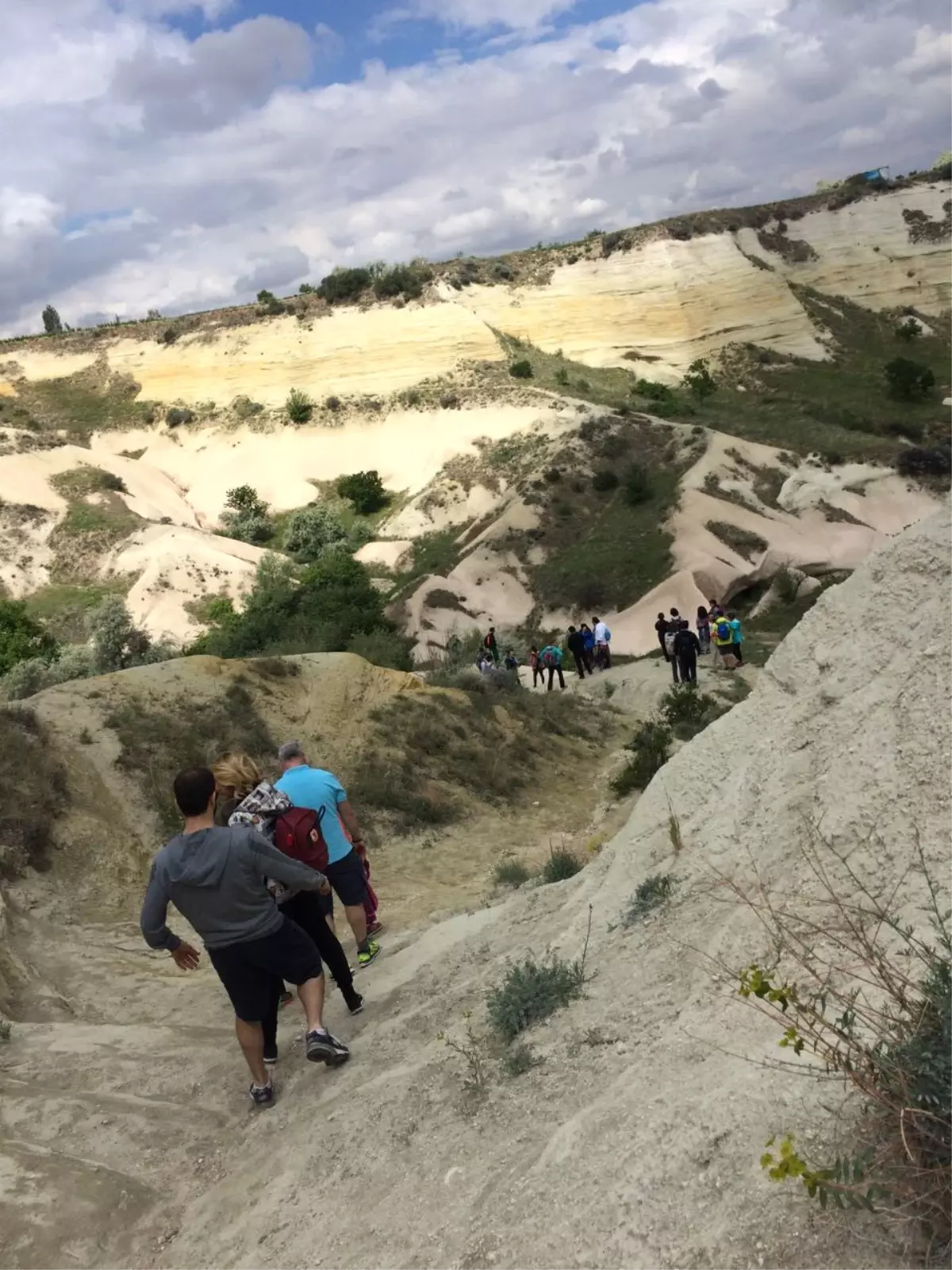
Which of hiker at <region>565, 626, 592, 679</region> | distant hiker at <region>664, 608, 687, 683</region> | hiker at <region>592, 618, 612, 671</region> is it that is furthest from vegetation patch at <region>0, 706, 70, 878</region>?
hiker at <region>592, 618, 612, 671</region>

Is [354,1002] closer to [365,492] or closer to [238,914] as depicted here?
[238,914]

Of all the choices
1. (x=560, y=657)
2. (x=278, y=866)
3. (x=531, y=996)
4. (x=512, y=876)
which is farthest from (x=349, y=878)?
(x=560, y=657)

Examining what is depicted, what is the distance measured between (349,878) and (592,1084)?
2569mm

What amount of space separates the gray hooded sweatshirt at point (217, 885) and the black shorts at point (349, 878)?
136cm

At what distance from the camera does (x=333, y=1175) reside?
3.46 meters

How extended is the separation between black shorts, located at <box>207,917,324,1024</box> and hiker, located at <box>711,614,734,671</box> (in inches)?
569

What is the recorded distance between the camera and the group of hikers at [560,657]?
64.2 ft

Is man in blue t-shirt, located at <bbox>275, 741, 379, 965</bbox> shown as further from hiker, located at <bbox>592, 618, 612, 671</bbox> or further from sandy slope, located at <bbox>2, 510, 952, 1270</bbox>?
hiker, located at <bbox>592, 618, 612, 671</bbox>

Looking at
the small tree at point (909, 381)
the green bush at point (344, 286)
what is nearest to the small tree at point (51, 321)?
the green bush at point (344, 286)

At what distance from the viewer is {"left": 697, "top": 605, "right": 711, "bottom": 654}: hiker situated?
68.3 ft

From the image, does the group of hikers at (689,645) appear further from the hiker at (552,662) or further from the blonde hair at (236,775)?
the blonde hair at (236,775)

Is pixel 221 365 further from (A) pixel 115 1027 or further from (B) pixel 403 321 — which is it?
(A) pixel 115 1027

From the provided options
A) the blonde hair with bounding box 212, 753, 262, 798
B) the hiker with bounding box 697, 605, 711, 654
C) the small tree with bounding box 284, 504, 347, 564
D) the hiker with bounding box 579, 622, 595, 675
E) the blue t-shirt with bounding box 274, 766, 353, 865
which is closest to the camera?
the blonde hair with bounding box 212, 753, 262, 798

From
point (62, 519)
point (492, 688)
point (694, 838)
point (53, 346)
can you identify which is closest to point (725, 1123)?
point (694, 838)
